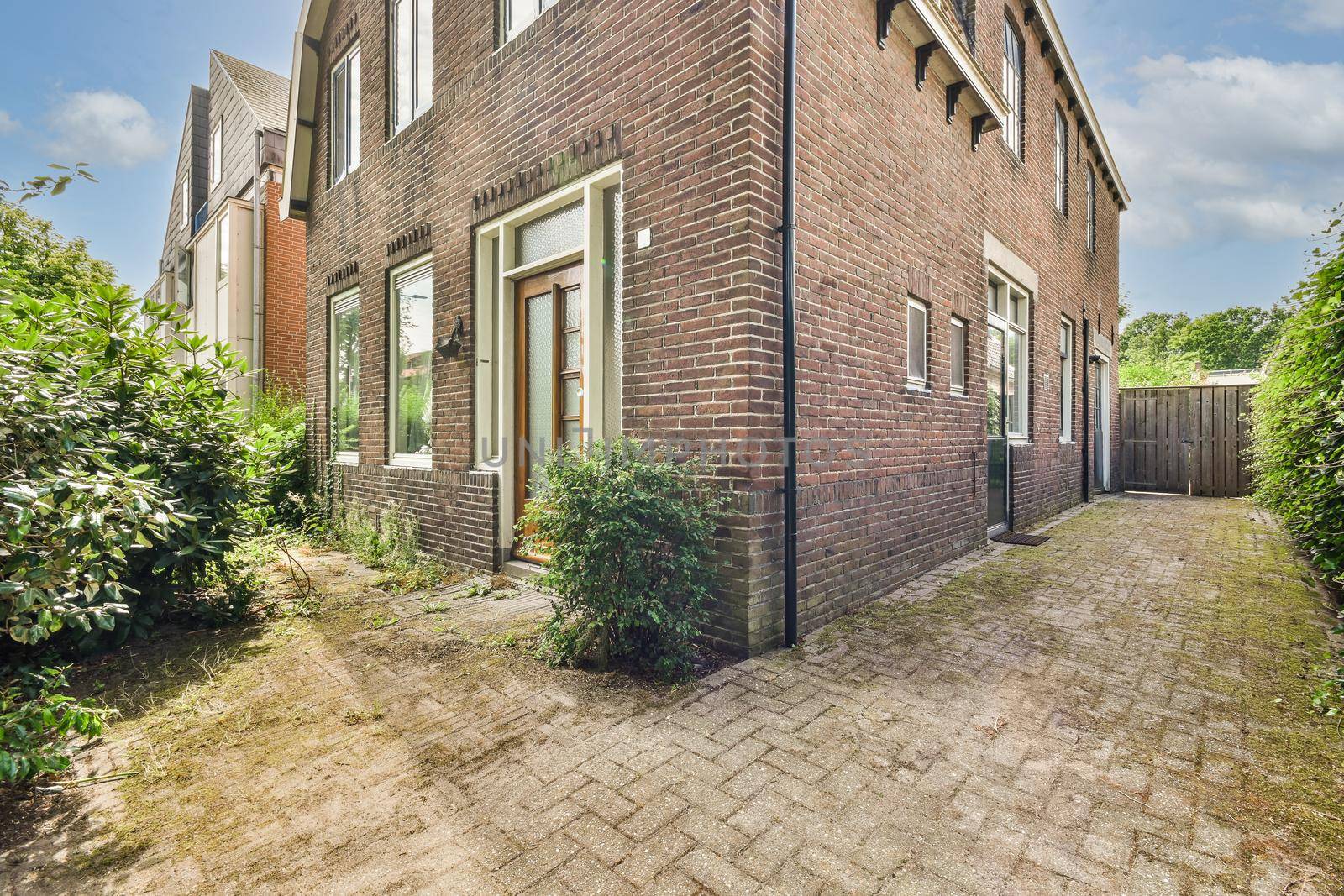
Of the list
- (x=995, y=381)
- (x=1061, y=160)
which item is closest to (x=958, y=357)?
(x=995, y=381)

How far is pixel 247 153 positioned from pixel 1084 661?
53.6ft

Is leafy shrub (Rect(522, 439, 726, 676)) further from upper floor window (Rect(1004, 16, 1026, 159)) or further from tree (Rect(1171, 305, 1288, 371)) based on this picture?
tree (Rect(1171, 305, 1288, 371))

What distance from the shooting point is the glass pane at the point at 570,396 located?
483 centimetres

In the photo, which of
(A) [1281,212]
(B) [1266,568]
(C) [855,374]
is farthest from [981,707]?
(A) [1281,212]

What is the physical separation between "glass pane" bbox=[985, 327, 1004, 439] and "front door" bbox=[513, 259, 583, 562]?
191 inches

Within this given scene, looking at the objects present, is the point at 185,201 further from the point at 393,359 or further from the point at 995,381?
the point at 995,381

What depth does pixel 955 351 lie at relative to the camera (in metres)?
6.20

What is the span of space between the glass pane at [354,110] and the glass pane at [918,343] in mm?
6947

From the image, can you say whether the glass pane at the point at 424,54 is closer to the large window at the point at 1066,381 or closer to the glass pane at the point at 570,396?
the glass pane at the point at 570,396

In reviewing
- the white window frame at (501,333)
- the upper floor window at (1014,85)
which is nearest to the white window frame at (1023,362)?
the upper floor window at (1014,85)

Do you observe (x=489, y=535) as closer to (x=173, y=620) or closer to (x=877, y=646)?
(x=173, y=620)

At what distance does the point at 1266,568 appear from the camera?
557cm

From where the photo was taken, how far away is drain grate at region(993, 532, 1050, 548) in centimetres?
688

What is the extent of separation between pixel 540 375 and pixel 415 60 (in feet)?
13.8
